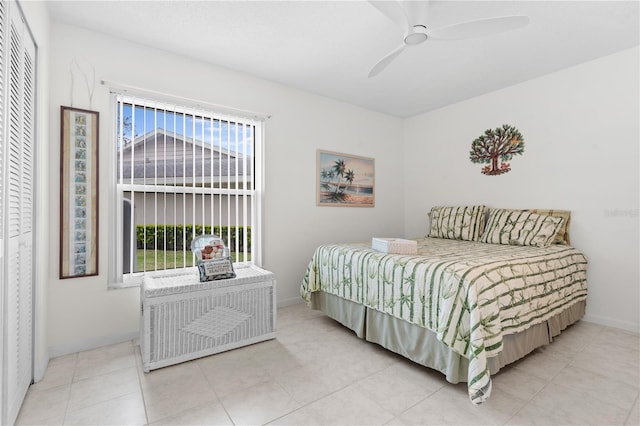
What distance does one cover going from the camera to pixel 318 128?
3.70 metres

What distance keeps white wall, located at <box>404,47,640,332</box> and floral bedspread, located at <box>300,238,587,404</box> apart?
0.24 meters

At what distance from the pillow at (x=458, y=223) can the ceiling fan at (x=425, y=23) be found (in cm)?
213

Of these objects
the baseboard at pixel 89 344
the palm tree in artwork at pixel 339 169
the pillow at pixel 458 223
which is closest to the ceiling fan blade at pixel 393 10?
the palm tree in artwork at pixel 339 169

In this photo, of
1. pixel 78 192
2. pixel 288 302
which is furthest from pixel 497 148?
pixel 78 192

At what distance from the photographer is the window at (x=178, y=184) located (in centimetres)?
255

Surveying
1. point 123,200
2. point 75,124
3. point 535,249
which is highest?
point 75,124

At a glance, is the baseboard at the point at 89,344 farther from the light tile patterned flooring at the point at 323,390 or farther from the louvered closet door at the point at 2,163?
the louvered closet door at the point at 2,163

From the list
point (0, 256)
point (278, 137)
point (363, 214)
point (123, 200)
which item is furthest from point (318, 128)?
point (0, 256)

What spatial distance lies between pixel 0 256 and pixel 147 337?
3.13ft

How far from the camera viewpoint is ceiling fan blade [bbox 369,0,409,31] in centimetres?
166

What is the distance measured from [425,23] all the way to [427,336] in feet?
6.40

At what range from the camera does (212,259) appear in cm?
238

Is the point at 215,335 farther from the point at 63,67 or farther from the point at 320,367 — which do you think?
the point at 63,67

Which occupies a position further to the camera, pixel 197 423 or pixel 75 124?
pixel 75 124
